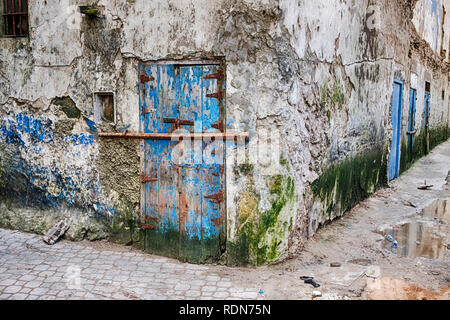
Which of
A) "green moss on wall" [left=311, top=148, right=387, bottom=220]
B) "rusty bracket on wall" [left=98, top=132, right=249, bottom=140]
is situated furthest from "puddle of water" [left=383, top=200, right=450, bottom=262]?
"rusty bracket on wall" [left=98, top=132, right=249, bottom=140]

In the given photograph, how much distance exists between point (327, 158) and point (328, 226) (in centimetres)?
101

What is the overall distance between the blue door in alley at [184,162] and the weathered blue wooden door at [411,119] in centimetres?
793

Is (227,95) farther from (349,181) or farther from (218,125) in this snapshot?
(349,181)

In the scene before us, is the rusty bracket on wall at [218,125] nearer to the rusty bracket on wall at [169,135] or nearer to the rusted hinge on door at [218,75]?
the rusty bracket on wall at [169,135]

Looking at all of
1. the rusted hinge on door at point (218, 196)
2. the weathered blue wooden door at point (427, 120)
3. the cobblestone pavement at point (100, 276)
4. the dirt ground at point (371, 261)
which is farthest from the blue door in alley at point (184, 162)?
the weathered blue wooden door at point (427, 120)

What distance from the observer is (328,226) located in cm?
608

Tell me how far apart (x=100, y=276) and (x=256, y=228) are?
5.44ft

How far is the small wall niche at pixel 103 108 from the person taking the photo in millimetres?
5242

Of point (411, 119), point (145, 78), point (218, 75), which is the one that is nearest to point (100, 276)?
point (145, 78)

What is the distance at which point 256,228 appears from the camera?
452 cm

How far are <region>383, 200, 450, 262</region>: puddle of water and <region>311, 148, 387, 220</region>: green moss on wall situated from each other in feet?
2.67

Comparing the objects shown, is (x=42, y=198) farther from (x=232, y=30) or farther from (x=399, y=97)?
(x=399, y=97)

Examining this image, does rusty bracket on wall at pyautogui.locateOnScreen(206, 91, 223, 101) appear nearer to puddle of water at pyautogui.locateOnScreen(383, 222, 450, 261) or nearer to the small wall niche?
the small wall niche

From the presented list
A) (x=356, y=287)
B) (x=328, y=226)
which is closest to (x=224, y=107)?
(x=356, y=287)
